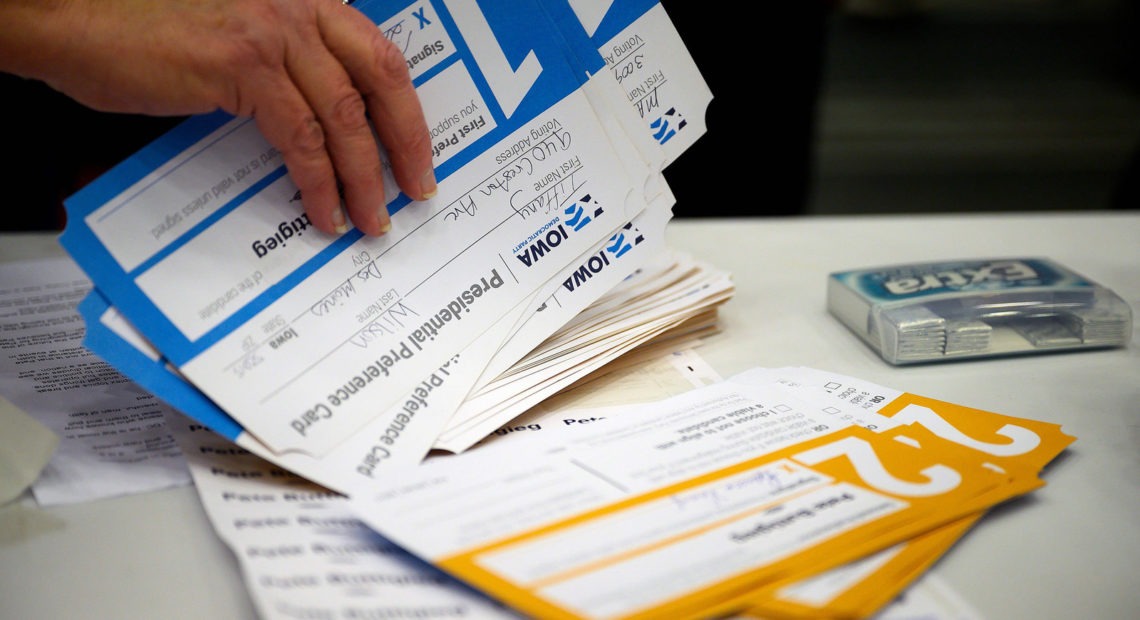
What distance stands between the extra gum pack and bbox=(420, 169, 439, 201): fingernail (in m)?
0.43

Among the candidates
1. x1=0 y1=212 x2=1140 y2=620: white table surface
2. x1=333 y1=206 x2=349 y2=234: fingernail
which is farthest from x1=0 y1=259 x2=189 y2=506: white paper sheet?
x1=333 y1=206 x2=349 y2=234: fingernail

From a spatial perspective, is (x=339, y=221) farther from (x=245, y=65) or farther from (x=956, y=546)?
(x=956, y=546)

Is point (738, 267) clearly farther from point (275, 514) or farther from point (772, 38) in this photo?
point (772, 38)

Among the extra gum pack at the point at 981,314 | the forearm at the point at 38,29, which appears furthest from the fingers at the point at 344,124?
the extra gum pack at the point at 981,314

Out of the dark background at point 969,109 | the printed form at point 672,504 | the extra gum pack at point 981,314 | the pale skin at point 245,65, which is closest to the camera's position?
the printed form at point 672,504

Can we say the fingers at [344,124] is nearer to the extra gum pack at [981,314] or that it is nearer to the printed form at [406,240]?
the printed form at [406,240]

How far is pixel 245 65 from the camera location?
586mm

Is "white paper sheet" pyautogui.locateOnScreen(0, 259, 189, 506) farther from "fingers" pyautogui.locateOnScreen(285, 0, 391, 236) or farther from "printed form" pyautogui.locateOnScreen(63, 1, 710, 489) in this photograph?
"fingers" pyautogui.locateOnScreen(285, 0, 391, 236)

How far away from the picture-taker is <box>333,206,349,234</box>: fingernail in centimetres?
65

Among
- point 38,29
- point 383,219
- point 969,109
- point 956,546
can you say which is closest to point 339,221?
point 383,219

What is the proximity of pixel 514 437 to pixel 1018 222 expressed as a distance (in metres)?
0.86

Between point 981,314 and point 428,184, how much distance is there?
1.73ft

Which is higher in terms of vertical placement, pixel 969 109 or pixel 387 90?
pixel 387 90

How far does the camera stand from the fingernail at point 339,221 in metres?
0.65
